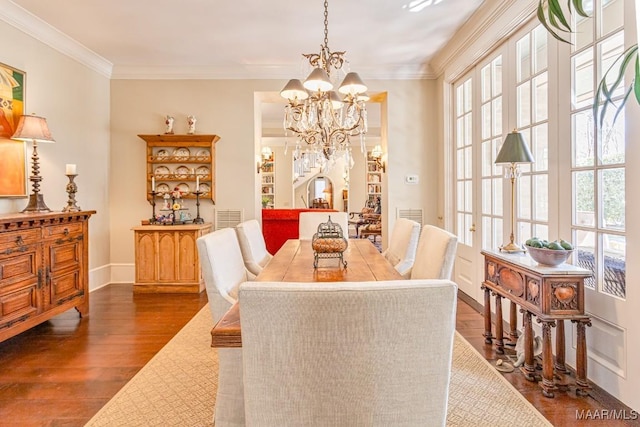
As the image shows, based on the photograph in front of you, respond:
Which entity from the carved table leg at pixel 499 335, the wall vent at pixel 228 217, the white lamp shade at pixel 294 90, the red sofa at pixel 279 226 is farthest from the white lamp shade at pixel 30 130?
the carved table leg at pixel 499 335

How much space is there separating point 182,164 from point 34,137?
1.83 meters

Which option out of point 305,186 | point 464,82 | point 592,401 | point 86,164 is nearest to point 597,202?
point 592,401

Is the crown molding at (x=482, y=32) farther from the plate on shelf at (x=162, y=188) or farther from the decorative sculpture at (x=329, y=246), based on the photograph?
the plate on shelf at (x=162, y=188)

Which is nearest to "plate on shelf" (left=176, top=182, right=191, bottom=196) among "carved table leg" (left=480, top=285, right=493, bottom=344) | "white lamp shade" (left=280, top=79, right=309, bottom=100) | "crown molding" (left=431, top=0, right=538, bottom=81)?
"white lamp shade" (left=280, top=79, right=309, bottom=100)

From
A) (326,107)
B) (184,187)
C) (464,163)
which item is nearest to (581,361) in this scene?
(326,107)

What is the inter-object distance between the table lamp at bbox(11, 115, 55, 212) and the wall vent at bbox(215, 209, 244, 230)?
6.45ft

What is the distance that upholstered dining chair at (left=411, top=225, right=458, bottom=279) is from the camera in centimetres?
188

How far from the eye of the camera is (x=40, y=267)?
2832 millimetres

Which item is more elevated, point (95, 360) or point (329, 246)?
point (329, 246)

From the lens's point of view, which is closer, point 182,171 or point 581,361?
point 581,361

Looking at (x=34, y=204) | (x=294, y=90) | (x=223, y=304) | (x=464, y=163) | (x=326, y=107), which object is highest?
(x=294, y=90)

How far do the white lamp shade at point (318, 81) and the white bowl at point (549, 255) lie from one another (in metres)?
1.71

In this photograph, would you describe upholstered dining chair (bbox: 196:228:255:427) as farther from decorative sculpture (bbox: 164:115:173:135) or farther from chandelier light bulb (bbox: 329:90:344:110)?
decorative sculpture (bbox: 164:115:173:135)

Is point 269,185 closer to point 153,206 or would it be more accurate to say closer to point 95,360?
point 153,206
